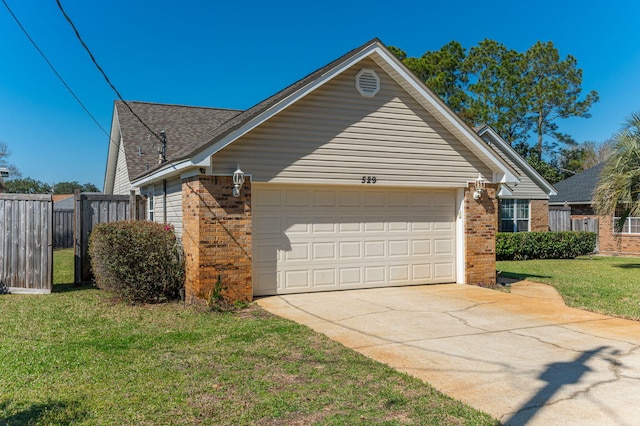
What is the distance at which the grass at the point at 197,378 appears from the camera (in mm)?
4312

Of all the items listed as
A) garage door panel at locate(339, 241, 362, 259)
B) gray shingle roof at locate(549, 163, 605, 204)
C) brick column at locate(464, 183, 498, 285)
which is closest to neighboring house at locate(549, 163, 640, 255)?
gray shingle roof at locate(549, 163, 605, 204)

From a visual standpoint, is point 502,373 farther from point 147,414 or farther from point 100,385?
point 100,385

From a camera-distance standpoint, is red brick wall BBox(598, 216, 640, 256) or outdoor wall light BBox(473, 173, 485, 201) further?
red brick wall BBox(598, 216, 640, 256)

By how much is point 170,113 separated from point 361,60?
12.1 metres

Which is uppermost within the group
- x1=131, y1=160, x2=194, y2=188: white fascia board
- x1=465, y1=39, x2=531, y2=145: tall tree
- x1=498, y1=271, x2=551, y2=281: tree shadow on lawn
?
x1=465, y1=39, x2=531, y2=145: tall tree

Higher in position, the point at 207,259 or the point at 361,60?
the point at 361,60

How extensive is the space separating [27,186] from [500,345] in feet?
232

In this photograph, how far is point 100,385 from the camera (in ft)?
16.5

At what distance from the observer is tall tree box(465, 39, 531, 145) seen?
37719 millimetres

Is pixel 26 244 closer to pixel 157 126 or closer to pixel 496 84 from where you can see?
pixel 157 126

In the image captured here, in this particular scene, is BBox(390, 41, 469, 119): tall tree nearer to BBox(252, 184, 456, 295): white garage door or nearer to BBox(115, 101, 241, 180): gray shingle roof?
BBox(115, 101, 241, 180): gray shingle roof

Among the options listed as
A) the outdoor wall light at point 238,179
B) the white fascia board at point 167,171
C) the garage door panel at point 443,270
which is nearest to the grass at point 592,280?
the garage door panel at point 443,270

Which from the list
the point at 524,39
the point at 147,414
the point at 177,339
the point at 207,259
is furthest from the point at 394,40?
the point at 147,414

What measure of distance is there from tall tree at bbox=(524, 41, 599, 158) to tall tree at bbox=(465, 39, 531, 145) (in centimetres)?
81
